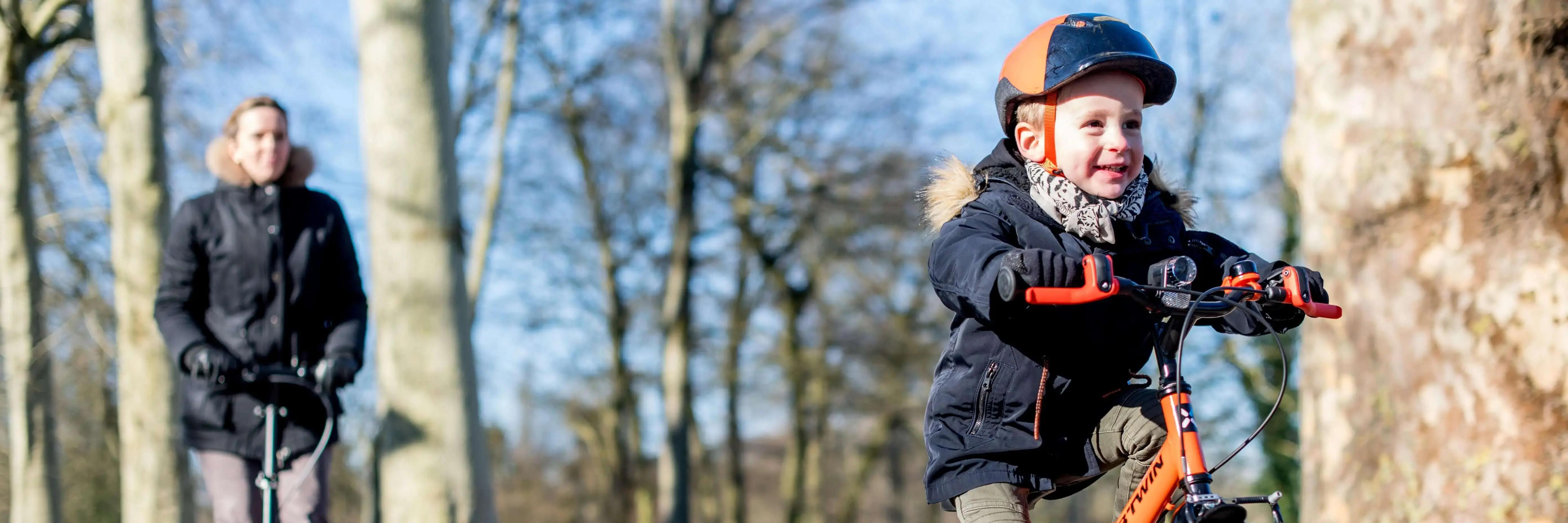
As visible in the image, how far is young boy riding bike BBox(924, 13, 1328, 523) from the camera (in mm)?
2941

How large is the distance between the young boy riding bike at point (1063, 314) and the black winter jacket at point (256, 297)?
101 inches

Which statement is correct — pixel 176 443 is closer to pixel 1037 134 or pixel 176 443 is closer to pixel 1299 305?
pixel 1037 134

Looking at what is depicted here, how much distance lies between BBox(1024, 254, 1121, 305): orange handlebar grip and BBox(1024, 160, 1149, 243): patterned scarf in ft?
1.51

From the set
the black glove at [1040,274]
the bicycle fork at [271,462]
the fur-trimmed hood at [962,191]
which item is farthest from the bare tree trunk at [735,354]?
the black glove at [1040,274]

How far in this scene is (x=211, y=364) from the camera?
14.6ft

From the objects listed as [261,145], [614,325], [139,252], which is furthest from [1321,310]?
[614,325]

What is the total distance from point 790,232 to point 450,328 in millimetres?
13810

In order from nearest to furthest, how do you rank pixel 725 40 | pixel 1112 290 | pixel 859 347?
pixel 1112 290
pixel 725 40
pixel 859 347

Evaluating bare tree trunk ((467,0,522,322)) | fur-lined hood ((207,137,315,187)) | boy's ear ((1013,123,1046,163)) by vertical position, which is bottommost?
boy's ear ((1013,123,1046,163))

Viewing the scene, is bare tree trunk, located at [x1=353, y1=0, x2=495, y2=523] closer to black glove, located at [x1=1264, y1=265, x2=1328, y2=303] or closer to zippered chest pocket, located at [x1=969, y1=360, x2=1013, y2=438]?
zippered chest pocket, located at [x1=969, y1=360, x2=1013, y2=438]

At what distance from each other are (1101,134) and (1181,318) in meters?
0.48

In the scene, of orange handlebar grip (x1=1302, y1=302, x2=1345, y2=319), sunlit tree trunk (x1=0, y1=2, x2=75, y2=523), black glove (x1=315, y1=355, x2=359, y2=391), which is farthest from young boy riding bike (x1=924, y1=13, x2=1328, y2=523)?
sunlit tree trunk (x1=0, y1=2, x2=75, y2=523)

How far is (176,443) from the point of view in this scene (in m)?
7.42

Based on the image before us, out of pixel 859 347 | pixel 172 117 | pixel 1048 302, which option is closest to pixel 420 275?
pixel 1048 302
